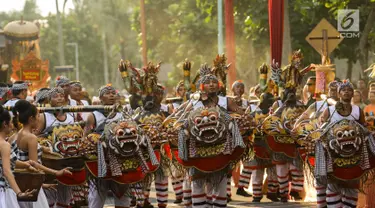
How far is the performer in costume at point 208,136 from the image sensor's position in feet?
52.4

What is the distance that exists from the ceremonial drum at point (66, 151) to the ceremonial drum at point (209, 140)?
151 cm

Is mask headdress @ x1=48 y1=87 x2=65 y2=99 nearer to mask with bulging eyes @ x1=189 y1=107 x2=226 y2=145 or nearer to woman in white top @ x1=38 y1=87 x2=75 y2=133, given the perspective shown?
woman in white top @ x1=38 y1=87 x2=75 y2=133

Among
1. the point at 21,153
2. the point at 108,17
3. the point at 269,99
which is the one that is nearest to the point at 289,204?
the point at 269,99

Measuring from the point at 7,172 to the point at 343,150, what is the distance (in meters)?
5.26

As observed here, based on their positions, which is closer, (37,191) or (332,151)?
(37,191)

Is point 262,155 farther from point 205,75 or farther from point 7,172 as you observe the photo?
point 7,172

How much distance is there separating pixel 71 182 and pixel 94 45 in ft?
320

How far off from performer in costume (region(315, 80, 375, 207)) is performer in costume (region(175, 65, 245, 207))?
129 cm

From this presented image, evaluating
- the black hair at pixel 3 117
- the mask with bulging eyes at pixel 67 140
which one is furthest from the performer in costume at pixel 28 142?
the mask with bulging eyes at pixel 67 140

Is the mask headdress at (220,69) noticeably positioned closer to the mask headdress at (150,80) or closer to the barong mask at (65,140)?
the mask headdress at (150,80)

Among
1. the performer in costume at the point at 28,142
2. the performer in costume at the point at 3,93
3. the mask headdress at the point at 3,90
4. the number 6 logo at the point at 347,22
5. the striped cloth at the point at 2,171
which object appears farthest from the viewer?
the number 6 logo at the point at 347,22

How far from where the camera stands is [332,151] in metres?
15.2

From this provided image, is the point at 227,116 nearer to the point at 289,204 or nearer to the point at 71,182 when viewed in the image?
the point at 71,182

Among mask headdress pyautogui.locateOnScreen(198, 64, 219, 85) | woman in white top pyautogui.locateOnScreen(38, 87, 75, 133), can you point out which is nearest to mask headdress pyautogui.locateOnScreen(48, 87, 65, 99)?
woman in white top pyautogui.locateOnScreen(38, 87, 75, 133)
